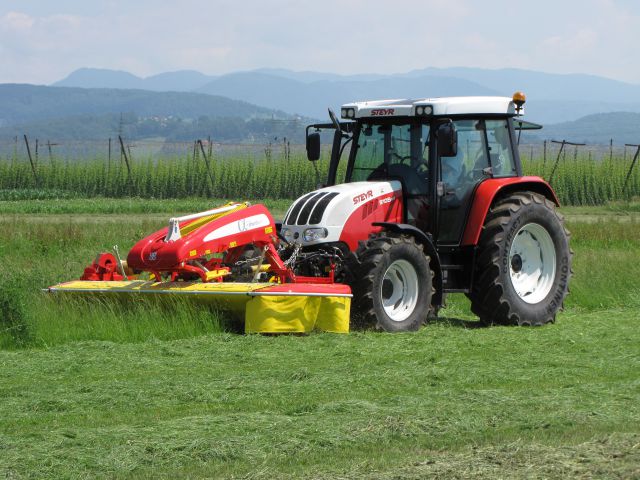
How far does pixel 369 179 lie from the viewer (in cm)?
1153

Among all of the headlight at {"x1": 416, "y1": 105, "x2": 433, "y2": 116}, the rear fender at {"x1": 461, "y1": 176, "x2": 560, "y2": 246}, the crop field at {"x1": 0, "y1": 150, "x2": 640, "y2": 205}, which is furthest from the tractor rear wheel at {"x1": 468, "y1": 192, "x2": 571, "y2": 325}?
the crop field at {"x1": 0, "y1": 150, "x2": 640, "y2": 205}

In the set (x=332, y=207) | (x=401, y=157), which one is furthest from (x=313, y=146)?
(x=332, y=207)

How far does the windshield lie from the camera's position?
1126cm

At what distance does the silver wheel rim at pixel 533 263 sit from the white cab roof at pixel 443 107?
1228 mm

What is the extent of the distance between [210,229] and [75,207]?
76.2 ft

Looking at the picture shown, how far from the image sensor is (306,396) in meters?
7.82

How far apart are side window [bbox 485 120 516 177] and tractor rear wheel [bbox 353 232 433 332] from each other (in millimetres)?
1406

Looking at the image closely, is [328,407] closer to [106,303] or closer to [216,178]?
[106,303]

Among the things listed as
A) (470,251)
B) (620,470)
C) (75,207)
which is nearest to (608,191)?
(75,207)

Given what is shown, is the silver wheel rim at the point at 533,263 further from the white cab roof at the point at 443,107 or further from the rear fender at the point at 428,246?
the white cab roof at the point at 443,107

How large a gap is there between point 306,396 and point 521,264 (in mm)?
4729

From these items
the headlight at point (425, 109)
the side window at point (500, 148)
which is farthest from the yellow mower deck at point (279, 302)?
the side window at point (500, 148)

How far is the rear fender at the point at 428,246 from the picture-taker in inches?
421

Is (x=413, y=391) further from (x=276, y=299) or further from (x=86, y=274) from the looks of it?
(x=86, y=274)
